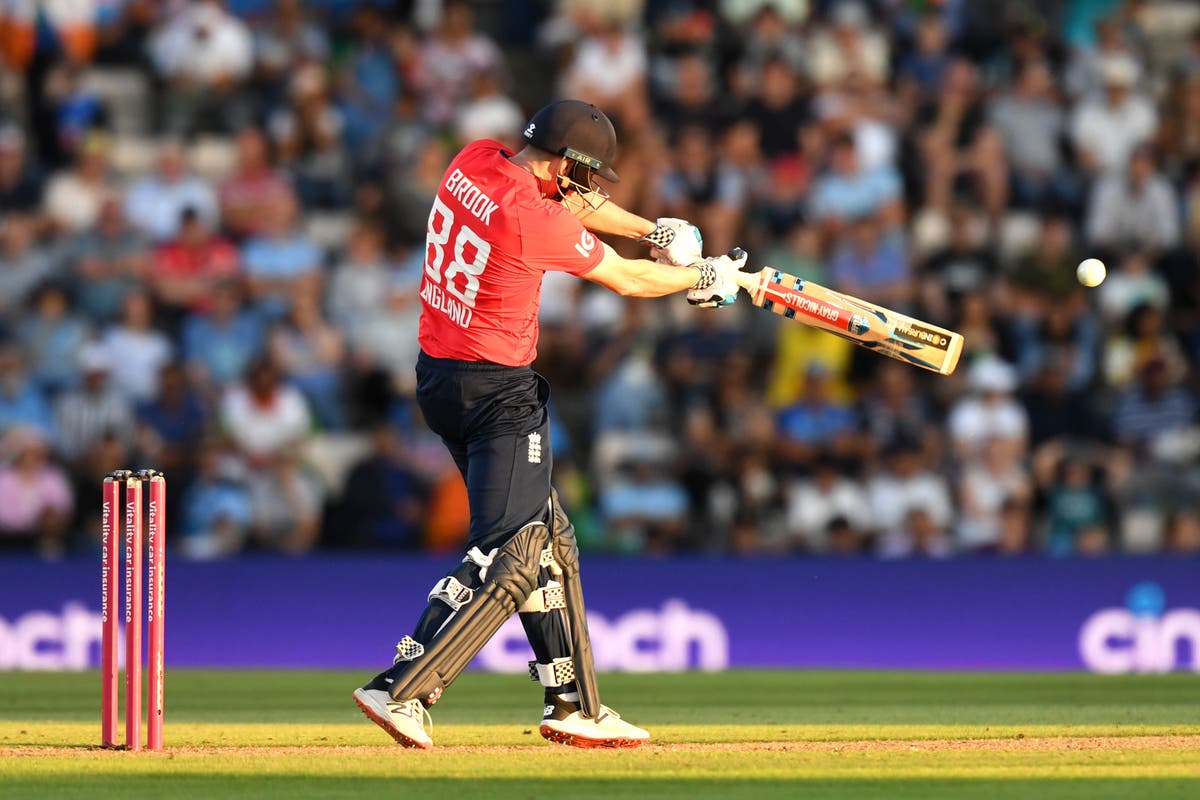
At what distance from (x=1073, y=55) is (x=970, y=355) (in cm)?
374

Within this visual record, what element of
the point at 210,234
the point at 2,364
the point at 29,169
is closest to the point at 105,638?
the point at 2,364

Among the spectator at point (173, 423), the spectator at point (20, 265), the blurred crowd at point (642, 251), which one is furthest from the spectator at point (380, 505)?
the spectator at point (20, 265)

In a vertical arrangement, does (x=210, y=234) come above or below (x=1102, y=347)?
above

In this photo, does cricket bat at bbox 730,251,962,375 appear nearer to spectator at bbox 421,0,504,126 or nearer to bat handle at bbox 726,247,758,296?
bat handle at bbox 726,247,758,296

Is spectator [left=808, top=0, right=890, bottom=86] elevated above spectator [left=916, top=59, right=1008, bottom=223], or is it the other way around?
spectator [left=808, top=0, right=890, bottom=86]

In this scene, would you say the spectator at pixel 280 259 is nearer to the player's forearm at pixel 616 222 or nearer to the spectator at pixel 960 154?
the spectator at pixel 960 154

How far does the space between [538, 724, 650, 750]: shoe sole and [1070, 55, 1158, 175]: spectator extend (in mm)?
9104

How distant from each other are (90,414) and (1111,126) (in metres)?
7.98

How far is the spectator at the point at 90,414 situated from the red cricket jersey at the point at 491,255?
6.17 metres

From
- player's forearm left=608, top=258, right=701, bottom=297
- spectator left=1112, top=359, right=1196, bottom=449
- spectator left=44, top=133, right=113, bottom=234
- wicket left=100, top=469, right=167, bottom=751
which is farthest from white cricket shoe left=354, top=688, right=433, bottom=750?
spectator left=44, top=133, right=113, bottom=234

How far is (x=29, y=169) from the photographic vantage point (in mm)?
14102

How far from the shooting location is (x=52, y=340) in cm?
1292

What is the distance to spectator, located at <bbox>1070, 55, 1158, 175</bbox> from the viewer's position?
1480cm

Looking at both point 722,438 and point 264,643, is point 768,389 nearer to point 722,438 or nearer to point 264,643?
point 722,438
